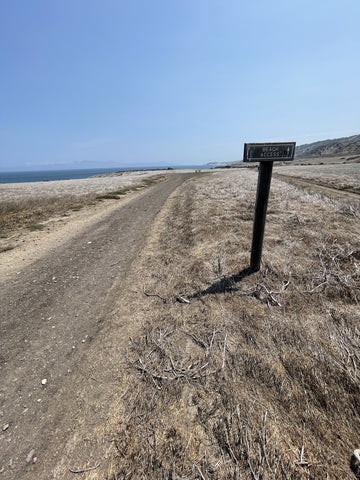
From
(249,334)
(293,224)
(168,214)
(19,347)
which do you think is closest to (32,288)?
(19,347)

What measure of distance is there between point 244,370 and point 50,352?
3.92 meters

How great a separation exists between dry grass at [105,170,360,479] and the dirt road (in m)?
0.78

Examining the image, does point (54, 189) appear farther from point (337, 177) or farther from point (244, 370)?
point (337, 177)

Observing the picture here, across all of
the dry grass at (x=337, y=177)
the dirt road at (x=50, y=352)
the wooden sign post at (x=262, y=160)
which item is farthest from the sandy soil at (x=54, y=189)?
the dry grass at (x=337, y=177)

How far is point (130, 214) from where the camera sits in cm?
1598

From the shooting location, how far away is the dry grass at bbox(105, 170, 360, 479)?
8.31 feet

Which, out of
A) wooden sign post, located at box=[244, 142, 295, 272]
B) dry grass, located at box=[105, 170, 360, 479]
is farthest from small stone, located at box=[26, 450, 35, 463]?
wooden sign post, located at box=[244, 142, 295, 272]

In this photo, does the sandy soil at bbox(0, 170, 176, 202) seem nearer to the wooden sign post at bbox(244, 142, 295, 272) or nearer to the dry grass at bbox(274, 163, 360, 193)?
the wooden sign post at bbox(244, 142, 295, 272)

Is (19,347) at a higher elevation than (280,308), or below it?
below

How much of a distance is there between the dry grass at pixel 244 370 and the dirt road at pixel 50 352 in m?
0.78

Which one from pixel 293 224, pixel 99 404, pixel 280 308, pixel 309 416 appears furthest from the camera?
pixel 293 224

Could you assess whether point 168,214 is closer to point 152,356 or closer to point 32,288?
point 32,288

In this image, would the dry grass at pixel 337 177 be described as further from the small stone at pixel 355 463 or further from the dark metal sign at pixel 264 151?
the small stone at pixel 355 463

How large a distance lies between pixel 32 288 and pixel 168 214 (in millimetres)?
9750
